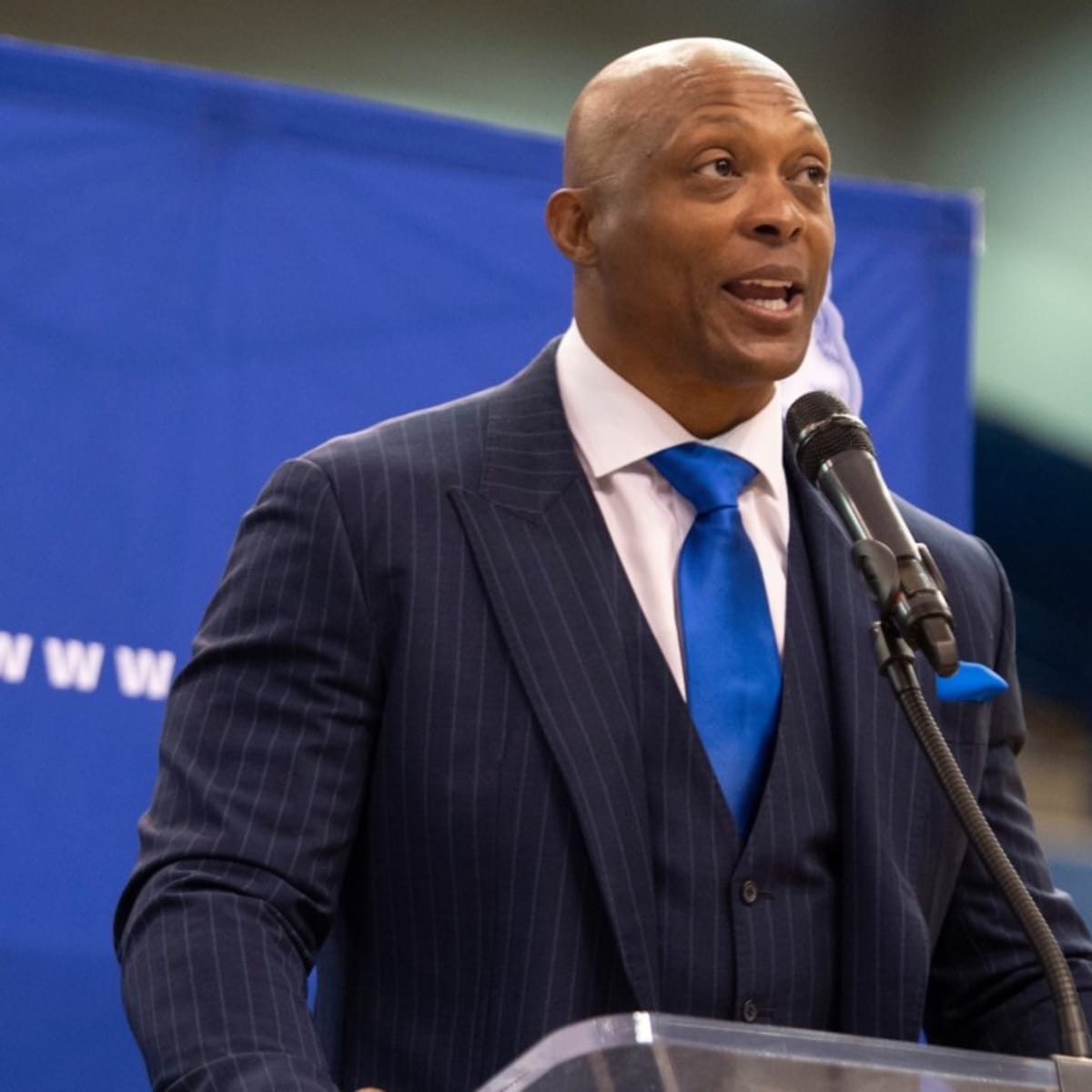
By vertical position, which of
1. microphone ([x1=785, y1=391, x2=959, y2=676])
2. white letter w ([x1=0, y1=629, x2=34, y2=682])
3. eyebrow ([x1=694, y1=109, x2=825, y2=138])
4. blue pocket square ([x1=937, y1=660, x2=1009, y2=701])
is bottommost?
white letter w ([x1=0, y1=629, x2=34, y2=682])

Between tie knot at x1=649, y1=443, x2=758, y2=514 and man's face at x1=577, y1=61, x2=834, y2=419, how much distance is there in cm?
6

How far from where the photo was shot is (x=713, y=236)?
5.84ft

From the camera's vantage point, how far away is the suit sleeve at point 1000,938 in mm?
1748

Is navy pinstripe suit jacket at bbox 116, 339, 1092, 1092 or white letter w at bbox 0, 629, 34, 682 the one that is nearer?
navy pinstripe suit jacket at bbox 116, 339, 1092, 1092

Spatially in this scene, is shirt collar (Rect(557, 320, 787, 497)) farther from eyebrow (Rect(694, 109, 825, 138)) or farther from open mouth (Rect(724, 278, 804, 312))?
eyebrow (Rect(694, 109, 825, 138))

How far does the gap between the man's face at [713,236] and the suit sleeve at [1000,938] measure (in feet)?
1.24

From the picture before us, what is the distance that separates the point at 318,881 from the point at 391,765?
121mm

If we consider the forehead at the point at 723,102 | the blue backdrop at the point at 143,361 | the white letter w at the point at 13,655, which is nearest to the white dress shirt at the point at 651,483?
the forehead at the point at 723,102

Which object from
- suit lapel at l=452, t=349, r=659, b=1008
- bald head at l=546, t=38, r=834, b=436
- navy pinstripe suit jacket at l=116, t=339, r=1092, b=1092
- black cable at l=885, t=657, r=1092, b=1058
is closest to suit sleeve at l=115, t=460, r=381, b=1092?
navy pinstripe suit jacket at l=116, t=339, r=1092, b=1092

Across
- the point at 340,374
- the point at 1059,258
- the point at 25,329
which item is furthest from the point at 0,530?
the point at 1059,258

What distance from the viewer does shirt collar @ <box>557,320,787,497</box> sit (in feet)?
5.95

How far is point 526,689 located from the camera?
1.63 meters

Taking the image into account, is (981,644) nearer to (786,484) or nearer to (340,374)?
(786,484)

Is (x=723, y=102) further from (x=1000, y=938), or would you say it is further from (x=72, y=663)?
(x=72, y=663)
